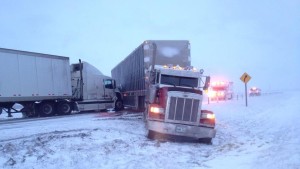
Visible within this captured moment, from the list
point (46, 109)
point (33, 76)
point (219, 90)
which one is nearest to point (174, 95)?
point (33, 76)

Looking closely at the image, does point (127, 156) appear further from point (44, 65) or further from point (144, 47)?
point (44, 65)

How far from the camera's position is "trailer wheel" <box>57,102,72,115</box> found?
87.8 ft

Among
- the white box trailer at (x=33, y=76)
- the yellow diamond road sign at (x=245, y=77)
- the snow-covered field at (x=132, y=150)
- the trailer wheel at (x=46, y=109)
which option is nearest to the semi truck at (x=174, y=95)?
the snow-covered field at (x=132, y=150)

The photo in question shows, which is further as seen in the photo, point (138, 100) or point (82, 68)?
point (82, 68)

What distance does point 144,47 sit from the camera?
19.5 metres

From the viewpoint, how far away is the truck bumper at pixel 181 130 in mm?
12762

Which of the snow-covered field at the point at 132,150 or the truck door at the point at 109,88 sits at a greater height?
the truck door at the point at 109,88

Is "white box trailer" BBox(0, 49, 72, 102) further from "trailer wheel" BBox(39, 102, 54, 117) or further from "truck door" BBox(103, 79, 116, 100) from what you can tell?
"truck door" BBox(103, 79, 116, 100)

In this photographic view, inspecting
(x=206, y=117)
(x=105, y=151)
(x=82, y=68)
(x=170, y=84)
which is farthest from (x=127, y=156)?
(x=82, y=68)

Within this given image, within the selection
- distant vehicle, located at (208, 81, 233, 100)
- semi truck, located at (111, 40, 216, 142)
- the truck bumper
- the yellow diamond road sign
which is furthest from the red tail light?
distant vehicle, located at (208, 81, 233, 100)

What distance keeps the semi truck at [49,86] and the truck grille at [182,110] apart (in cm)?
1338

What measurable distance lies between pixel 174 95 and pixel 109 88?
18.3m

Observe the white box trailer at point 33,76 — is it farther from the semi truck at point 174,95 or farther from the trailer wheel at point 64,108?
the semi truck at point 174,95

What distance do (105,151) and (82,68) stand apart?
18.5 m
